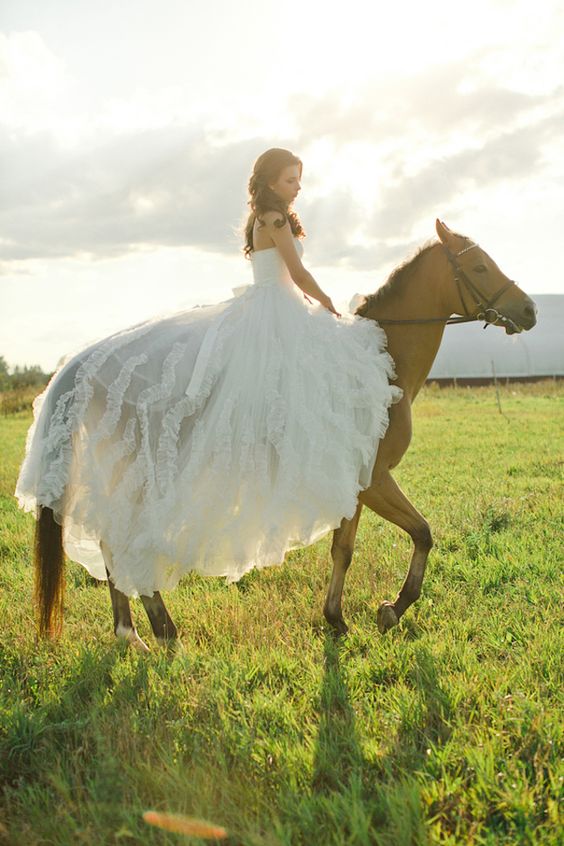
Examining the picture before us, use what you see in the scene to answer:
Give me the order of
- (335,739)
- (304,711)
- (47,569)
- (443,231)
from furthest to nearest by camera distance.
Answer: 1. (443,231)
2. (47,569)
3. (304,711)
4. (335,739)

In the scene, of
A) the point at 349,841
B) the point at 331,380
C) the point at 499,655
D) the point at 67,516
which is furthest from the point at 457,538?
the point at 349,841

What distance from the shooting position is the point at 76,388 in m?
4.57

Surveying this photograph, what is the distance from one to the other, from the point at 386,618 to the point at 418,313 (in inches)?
89.2

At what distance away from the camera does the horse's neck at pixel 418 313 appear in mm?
5211

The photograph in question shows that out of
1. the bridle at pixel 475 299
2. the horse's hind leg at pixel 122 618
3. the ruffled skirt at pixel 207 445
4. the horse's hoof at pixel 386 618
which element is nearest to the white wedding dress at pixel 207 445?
the ruffled skirt at pixel 207 445

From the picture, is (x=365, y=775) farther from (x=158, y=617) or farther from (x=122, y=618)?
(x=122, y=618)

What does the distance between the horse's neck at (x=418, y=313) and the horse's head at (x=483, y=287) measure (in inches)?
4.0

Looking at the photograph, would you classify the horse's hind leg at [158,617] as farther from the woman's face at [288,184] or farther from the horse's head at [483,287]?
the horse's head at [483,287]

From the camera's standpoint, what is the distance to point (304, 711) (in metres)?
3.69

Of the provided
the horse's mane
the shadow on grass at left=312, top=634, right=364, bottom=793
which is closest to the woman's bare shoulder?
the horse's mane

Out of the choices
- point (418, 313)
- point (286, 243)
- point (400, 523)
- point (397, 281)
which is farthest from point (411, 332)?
point (400, 523)

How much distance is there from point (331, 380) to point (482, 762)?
2438 mm

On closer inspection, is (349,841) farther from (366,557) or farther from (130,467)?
(366,557)

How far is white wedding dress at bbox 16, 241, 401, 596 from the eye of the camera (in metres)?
4.36
